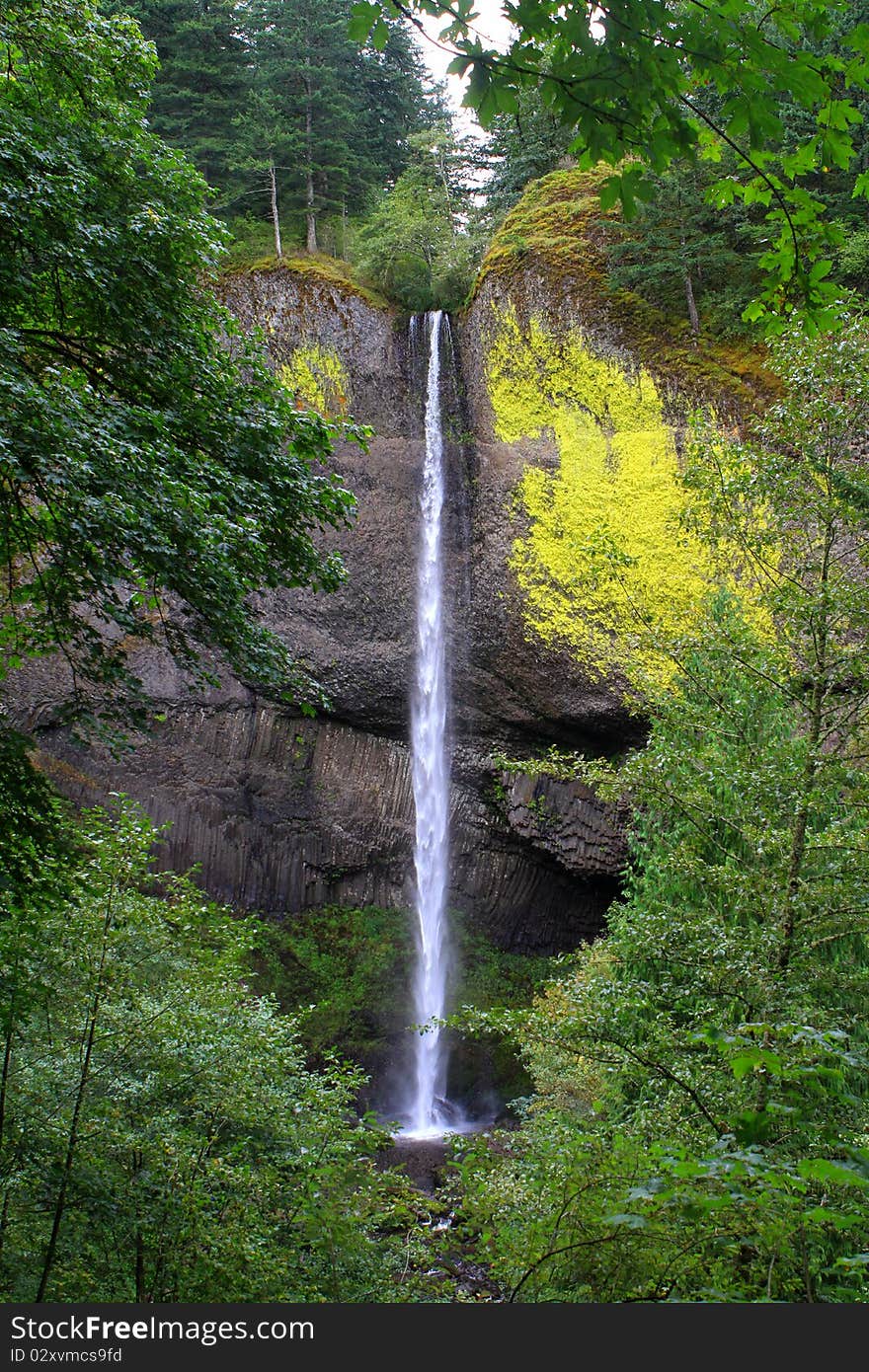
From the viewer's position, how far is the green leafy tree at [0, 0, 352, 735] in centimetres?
441

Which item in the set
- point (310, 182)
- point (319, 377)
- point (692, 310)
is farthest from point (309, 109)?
point (692, 310)

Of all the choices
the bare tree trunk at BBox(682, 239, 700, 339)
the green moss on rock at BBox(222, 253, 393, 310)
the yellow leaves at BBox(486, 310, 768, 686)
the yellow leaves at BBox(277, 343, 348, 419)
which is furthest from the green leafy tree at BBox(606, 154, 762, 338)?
the yellow leaves at BBox(277, 343, 348, 419)

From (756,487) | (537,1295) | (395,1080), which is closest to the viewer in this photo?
(537,1295)

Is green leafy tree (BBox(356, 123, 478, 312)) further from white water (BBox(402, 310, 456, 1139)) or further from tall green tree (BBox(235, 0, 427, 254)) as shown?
white water (BBox(402, 310, 456, 1139))

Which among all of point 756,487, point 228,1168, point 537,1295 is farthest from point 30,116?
point 537,1295

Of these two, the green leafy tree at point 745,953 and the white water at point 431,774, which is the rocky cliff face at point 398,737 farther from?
the green leafy tree at point 745,953

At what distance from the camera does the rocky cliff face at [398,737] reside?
16422mm

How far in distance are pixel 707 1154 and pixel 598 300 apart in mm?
17844

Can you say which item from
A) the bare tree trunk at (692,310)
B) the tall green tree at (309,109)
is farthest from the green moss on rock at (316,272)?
the bare tree trunk at (692,310)

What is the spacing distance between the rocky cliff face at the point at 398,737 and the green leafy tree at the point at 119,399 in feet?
34.6

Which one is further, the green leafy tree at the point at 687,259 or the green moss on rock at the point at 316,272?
the green moss on rock at the point at 316,272

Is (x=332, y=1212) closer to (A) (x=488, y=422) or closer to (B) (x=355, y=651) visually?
(B) (x=355, y=651)

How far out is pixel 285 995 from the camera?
645 inches

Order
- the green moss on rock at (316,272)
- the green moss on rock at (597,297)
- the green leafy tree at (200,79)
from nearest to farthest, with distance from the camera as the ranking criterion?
the green moss on rock at (597,297) → the green moss on rock at (316,272) → the green leafy tree at (200,79)
